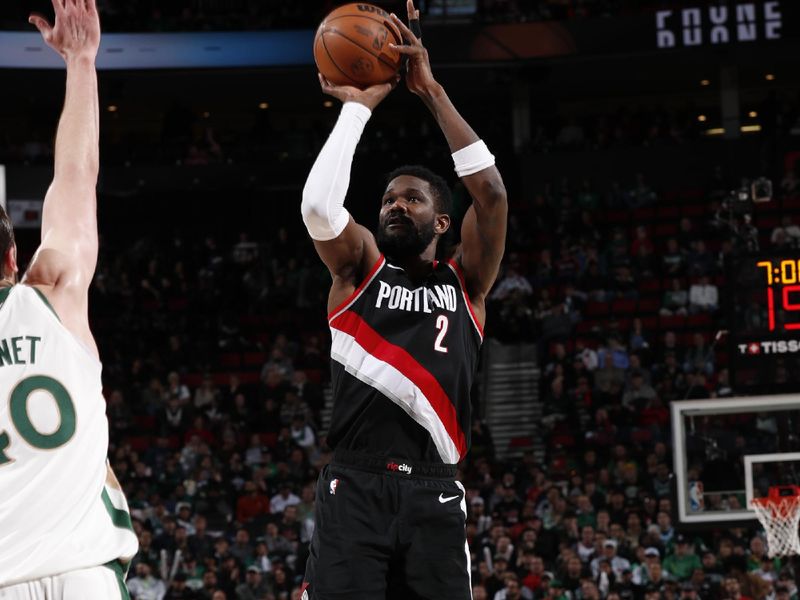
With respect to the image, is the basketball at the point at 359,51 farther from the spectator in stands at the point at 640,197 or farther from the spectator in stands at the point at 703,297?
the spectator in stands at the point at 640,197

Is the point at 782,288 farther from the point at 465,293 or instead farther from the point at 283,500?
the point at 283,500

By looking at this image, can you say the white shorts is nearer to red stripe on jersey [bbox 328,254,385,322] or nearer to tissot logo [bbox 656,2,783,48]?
red stripe on jersey [bbox 328,254,385,322]

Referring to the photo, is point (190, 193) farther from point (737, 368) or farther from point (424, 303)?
point (424, 303)

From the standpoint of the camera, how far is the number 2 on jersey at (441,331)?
4895 millimetres

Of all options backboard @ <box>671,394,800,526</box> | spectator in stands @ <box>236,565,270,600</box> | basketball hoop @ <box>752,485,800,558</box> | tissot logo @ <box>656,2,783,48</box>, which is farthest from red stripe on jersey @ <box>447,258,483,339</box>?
tissot logo @ <box>656,2,783,48</box>

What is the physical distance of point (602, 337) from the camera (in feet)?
62.9

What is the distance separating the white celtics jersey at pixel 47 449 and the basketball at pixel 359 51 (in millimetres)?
1992

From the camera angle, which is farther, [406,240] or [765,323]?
[765,323]

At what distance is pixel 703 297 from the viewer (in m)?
19.2

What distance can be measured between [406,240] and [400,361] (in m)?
0.52

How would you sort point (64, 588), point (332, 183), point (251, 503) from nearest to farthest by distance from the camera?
point (64, 588) < point (332, 183) < point (251, 503)

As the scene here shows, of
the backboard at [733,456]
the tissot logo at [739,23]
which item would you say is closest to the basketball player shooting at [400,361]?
the backboard at [733,456]

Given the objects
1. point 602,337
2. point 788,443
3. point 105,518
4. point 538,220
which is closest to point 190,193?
point 538,220

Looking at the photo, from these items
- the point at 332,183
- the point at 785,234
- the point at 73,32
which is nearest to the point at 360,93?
the point at 332,183
